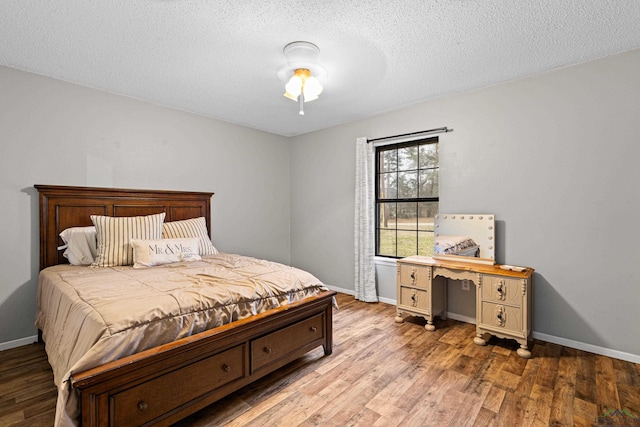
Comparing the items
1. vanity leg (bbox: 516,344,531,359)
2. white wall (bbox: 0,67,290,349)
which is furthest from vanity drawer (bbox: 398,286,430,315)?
white wall (bbox: 0,67,290,349)

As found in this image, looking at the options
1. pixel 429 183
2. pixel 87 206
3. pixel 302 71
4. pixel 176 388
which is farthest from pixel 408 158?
pixel 87 206

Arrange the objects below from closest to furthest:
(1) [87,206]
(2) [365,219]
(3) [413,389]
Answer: (3) [413,389] < (1) [87,206] < (2) [365,219]

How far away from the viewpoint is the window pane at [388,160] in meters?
3.93

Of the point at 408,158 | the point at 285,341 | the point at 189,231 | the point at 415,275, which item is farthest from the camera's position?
Result: the point at 408,158

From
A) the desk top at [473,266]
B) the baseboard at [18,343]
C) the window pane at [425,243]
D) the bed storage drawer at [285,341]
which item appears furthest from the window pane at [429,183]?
the baseboard at [18,343]

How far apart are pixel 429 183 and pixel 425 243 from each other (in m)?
0.71

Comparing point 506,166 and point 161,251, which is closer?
point 161,251

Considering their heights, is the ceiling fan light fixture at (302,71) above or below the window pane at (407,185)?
above

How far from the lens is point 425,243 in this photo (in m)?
3.67

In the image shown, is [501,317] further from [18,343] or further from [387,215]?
[18,343]

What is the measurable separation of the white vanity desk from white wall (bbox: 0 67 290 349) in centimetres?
230

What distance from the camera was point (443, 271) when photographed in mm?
2977

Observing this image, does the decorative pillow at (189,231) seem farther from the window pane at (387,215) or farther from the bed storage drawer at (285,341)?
the window pane at (387,215)

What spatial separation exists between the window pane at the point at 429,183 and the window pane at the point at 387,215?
427 millimetres
